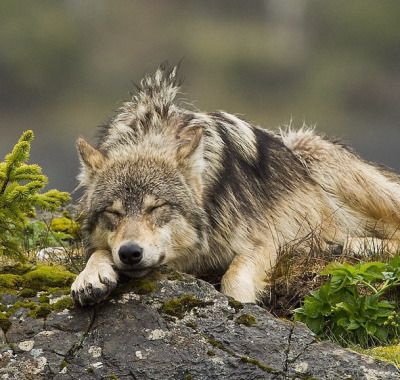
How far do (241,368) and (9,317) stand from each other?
143 centimetres

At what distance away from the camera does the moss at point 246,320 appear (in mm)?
4957

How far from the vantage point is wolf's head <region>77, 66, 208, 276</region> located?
18.7 ft

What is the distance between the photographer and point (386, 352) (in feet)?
16.5

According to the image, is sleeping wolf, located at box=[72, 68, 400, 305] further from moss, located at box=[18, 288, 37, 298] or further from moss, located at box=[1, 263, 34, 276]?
moss, located at box=[1, 263, 34, 276]

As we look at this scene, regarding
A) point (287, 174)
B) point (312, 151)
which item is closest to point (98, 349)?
point (287, 174)

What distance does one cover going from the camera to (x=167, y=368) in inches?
181

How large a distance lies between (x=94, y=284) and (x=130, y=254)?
0.37m

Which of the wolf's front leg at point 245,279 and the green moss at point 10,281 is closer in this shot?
the green moss at point 10,281

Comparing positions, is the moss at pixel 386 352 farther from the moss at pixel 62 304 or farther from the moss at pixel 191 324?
the moss at pixel 62 304

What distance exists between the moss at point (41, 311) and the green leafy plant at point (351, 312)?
171cm

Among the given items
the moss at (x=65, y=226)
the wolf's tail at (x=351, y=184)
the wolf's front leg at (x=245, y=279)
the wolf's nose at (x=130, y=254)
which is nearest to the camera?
the wolf's nose at (x=130, y=254)

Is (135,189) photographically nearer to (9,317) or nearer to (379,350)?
(9,317)

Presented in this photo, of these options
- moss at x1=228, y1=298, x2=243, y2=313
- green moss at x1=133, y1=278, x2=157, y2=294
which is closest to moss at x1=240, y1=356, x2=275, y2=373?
moss at x1=228, y1=298, x2=243, y2=313

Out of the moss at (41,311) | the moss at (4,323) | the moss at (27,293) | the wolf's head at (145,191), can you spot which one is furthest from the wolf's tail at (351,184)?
the moss at (4,323)
